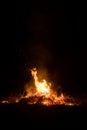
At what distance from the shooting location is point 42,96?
50.9 feet

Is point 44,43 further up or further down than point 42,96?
further up

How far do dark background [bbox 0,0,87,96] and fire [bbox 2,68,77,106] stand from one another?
3.64 ft

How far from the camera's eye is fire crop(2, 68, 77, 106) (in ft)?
49.3

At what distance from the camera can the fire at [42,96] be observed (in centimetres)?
1502

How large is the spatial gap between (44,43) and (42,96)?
13.2 feet

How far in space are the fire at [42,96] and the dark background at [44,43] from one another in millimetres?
1110

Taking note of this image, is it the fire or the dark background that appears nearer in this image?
the fire

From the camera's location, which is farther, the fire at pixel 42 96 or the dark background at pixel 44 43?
the dark background at pixel 44 43

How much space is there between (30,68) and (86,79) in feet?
10.5

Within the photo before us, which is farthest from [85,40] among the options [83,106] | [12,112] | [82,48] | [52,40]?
[12,112]

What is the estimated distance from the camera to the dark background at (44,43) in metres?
17.9

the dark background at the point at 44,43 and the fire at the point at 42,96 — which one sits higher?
the dark background at the point at 44,43

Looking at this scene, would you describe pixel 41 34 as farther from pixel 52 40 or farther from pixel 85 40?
pixel 85 40

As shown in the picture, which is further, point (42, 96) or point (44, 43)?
point (44, 43)
